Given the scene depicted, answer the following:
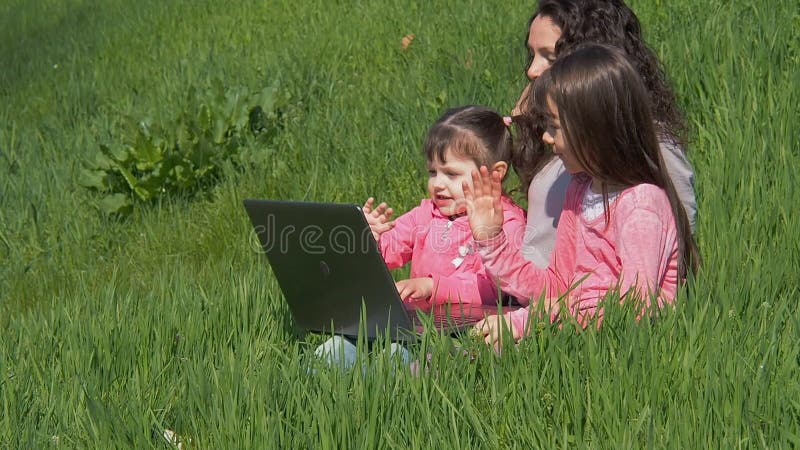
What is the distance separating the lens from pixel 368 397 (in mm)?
2539

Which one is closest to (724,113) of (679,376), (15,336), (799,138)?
(799,138)

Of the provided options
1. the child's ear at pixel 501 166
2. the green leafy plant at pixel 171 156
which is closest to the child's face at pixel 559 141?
the child's ear at pixel 501 166

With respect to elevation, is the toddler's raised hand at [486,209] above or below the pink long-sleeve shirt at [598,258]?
above

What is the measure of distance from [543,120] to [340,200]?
1809 mm

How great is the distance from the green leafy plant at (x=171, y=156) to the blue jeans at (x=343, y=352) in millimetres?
2602

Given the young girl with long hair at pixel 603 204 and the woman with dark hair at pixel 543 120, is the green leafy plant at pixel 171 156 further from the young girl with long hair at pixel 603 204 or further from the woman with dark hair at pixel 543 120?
the young girl with long hair at pixel 603 204

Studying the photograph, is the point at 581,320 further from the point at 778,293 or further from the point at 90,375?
the point at 90,375

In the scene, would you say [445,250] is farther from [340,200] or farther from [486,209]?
[340,200]

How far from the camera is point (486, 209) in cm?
297

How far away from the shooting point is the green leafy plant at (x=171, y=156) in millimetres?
5574

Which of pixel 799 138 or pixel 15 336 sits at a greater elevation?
pixel 799 138

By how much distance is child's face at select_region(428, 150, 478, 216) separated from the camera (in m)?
3.50

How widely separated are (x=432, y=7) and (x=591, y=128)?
4371 millimetres

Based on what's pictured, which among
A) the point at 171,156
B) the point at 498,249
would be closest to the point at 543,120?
the point at 498,249
